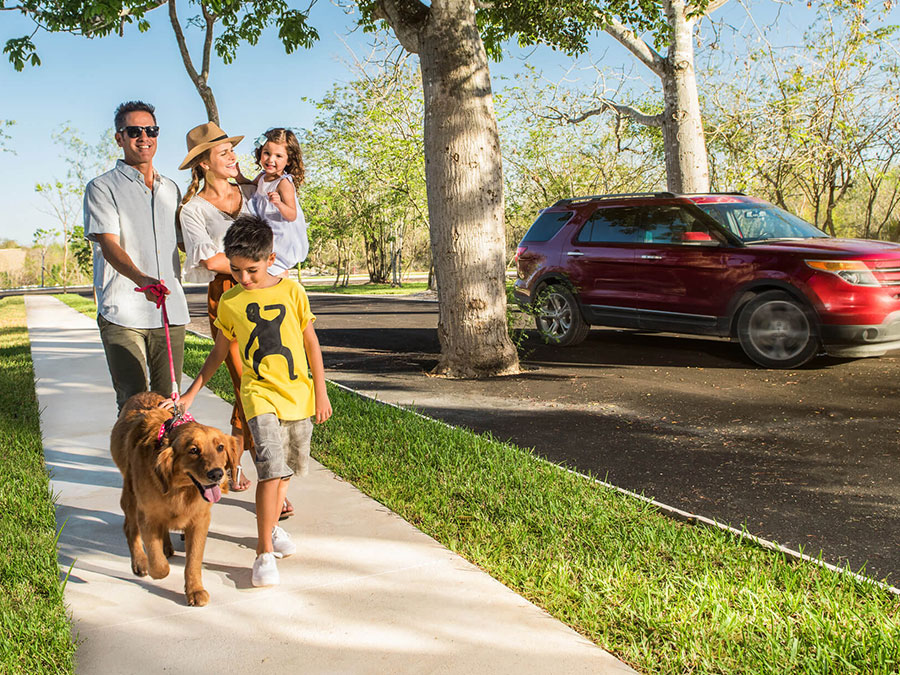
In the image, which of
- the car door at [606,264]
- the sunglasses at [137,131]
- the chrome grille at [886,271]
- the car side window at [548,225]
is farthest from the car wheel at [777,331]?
the sunglasses at [137,131]

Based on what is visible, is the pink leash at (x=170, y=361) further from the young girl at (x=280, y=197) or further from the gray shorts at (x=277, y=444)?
the young girl at (x=280, y=197)

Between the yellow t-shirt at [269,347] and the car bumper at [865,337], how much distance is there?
6.59 metres

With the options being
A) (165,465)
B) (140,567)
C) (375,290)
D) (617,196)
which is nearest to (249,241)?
(165,465)

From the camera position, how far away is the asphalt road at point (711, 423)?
4.19m

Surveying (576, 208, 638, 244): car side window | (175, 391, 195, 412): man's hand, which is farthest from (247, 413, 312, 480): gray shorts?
(576, 208, 638, 244): car side window

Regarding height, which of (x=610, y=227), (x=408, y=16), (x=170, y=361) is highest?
(x=408, y=16)

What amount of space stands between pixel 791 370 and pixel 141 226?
7081mm

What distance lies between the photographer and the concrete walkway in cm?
279

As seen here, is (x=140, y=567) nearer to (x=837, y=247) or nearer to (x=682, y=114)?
(x=837, y=247)

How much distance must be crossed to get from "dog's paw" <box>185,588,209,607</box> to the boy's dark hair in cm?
146

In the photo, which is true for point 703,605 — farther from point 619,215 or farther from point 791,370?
point 619,215

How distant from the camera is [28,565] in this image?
142 inches

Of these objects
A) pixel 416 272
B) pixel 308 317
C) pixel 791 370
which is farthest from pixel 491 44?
pixel 416 272

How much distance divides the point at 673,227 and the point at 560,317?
6.90ft
